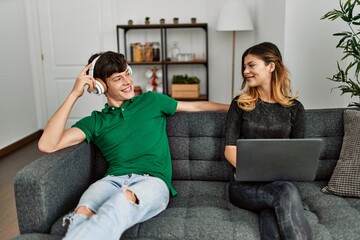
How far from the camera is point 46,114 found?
4.85 metres

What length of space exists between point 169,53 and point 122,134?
9.21 feet

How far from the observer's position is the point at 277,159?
62.4 inches

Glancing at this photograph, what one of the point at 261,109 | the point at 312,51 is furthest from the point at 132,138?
the point at 312,51

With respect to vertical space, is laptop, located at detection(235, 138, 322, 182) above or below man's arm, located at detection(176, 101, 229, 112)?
below

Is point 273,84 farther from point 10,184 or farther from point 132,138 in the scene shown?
point 10,184

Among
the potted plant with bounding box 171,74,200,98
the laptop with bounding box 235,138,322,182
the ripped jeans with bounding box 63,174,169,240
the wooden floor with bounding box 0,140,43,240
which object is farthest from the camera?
the potted plant with bounding box 171,74,200,98

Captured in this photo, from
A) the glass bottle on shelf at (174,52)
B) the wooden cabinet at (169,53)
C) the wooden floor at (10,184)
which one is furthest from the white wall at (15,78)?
the glass bottle on shelf at (174,52)

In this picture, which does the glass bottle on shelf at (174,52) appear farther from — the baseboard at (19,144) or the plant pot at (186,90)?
the baseboard at (19,144)

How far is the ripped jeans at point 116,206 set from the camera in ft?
4.53

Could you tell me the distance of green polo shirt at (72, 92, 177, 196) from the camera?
187 cm

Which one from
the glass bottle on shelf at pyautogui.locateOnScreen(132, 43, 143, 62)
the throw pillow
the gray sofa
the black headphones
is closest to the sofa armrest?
the gray sofa

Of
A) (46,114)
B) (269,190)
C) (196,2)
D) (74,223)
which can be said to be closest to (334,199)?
(269,190)

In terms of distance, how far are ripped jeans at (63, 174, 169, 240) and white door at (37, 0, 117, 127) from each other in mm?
3076

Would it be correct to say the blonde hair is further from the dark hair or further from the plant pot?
the plant pot
